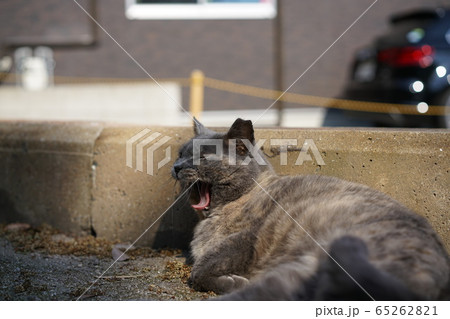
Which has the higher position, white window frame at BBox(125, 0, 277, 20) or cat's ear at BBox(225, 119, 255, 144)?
white window frame at BBox(125, 0, 277, 20)

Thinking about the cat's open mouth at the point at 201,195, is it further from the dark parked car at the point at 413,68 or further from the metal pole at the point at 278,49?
the metal pole at the point at 278,49

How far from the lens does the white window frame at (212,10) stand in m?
11.0

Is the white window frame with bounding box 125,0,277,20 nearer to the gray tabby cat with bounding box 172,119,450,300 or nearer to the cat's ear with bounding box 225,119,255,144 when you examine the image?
the gray tabby cat with bounding box 172,119,450,300

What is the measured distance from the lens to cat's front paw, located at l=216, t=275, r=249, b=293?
288cm

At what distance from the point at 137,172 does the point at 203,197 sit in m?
0.82

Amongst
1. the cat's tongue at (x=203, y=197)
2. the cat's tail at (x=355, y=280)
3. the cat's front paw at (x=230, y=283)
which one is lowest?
the cat's front paw at (x=230, y=283)

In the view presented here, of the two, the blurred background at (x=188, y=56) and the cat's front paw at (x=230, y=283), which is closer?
the cat's front paw at (x=230, y=283)

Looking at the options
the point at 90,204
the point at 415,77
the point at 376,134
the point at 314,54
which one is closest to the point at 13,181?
the point at 90,204

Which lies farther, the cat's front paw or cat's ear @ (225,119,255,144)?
cat's ear @ (225,119,255,144)

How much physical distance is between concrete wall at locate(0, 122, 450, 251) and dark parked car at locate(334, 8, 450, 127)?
418 centimetres

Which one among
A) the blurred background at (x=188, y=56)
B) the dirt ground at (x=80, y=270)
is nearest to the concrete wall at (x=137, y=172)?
the dirt ground at (x=80, y=270)

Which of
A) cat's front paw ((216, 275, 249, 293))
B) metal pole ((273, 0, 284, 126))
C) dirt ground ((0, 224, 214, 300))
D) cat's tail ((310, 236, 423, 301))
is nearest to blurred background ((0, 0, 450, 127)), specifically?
metal pole ((273, 0, 284, 126))

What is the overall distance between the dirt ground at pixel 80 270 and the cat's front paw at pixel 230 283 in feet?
0.38

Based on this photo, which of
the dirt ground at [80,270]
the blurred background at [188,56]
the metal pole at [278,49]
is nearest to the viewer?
the dirt ground at [80,270]
